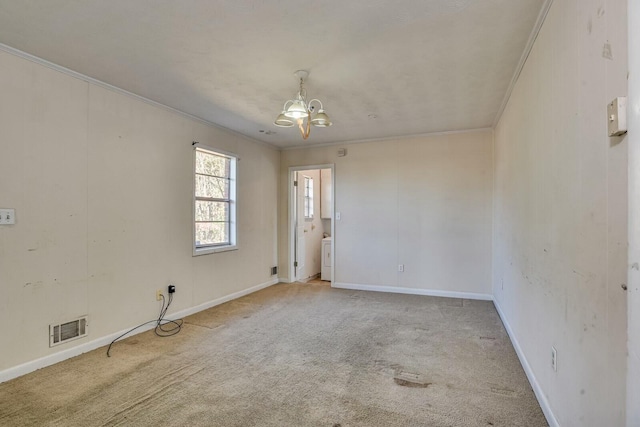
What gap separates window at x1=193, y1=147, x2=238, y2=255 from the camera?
4176mm

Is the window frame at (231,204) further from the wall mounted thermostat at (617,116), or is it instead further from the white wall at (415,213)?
the wall mounted thermostat at (617,116)

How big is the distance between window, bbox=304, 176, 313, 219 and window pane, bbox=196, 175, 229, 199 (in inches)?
78.0

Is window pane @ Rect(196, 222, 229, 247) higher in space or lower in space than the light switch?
lower

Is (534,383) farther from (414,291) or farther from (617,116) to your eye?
(414,291)

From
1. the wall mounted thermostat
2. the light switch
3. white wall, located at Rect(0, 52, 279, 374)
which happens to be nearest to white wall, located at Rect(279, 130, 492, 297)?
white wall, located at Rect(0, 52, 279, 374)

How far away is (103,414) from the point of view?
197 centimetres

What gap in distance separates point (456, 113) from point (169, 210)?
3.56m

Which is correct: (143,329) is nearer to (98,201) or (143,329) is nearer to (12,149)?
(98,201)

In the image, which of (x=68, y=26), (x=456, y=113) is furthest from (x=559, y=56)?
(x=68, y=26)

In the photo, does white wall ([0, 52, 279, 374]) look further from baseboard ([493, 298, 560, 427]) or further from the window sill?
baseboard ([493, 298, 560, 427])

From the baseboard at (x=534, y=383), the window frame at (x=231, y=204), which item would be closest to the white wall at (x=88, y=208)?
the window frame at (x=231, y=204)

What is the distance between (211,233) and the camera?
14.4 feet

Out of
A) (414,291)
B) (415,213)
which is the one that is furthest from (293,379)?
(415,213)

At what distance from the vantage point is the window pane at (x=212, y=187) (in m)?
4.20
